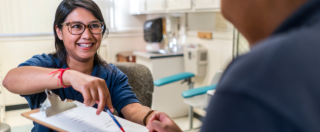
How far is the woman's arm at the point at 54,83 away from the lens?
0.60 metres

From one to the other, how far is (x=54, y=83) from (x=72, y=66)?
0.21 meters

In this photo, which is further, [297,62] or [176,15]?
[176,15]

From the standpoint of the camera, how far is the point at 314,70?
0.20 metres

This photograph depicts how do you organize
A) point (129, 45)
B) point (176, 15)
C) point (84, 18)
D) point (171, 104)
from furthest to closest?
point (129, 45)
point (176, 15)
point (171, 104)
point (84, 18)

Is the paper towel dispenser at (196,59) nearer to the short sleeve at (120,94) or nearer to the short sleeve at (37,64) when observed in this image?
the short sleeve at (120,94)

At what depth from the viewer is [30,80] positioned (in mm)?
744

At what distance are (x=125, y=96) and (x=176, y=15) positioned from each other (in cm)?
217

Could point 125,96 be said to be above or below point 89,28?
below

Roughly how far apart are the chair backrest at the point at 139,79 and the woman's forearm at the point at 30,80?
0.42 m

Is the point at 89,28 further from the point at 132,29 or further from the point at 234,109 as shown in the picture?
the point at 132,29

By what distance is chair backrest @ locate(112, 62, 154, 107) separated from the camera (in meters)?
1.13

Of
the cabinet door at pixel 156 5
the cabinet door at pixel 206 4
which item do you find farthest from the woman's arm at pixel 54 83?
the cabinet door at pixel 156 5

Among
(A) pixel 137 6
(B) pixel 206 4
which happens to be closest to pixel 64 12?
(B) pixel 206 4

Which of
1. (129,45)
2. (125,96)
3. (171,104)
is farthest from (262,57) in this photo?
(129,45)
